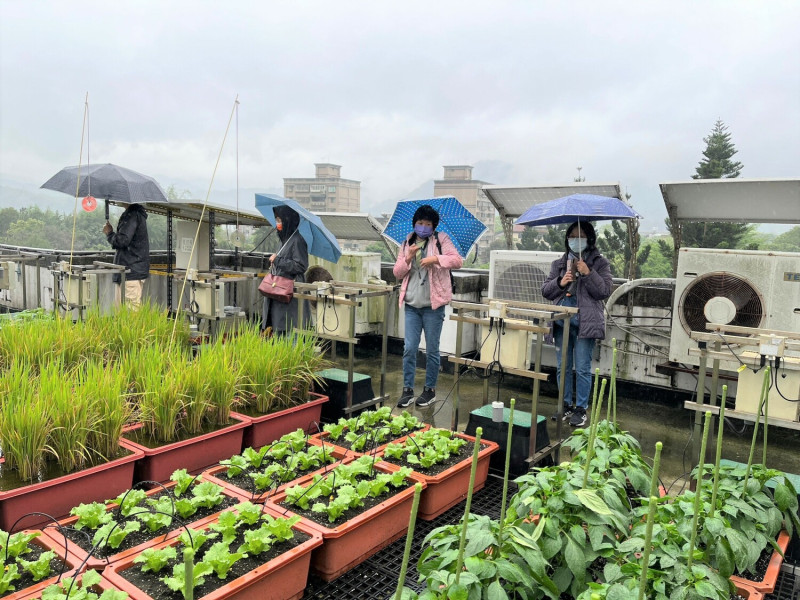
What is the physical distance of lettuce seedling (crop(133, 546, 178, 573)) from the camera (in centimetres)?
226

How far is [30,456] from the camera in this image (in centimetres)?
294

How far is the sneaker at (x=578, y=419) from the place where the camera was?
4973 millimetres

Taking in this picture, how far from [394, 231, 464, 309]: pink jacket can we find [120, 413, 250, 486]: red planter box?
2.03 m

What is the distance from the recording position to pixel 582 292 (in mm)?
5133

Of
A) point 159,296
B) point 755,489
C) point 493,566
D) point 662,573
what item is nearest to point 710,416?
point 755,489

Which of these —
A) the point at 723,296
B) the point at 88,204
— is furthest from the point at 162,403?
the point at 723,296

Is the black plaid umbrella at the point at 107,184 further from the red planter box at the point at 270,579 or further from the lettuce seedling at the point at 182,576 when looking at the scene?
the lettuce seedling at the point at 182,576

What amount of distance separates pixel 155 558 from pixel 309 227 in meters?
3.87

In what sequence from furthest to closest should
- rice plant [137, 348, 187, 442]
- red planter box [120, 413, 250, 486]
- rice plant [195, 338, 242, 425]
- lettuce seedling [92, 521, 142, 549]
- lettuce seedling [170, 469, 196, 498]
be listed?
rice plant [195, 338, 242, 425], rice plant [137, 348, 187, 442], red planter box [120, 413, 250, 486], lettuce seedling [170, 469, 196, 498], lettuce seedling [92, 521, 142, 549]

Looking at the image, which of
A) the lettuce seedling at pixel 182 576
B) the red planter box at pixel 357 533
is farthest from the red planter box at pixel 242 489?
the lettuce seedling at pixel 182 576

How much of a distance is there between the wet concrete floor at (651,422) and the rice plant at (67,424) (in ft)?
8.33

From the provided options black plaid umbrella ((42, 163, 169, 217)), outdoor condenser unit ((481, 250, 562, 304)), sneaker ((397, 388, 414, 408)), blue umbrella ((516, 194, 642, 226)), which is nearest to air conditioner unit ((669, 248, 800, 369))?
blue umbrella ((516, 194, 642, 226))

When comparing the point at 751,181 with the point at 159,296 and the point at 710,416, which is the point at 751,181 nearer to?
the point at 710,416

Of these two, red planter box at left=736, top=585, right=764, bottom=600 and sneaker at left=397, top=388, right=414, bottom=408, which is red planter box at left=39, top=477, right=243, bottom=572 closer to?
red planter box at left=736, top=585, right=764, bottom=600
